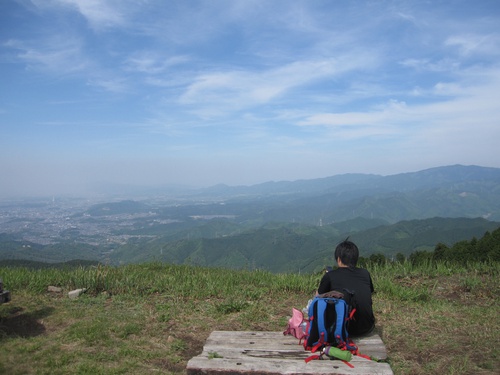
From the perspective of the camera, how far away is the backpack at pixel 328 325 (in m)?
3.66

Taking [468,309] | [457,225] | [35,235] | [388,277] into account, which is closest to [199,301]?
[388,277]

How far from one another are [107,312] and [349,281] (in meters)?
4.32

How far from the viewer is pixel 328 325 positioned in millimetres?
3717

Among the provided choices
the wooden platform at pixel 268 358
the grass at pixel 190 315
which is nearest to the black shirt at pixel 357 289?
the wooden platform at pixel 268 358

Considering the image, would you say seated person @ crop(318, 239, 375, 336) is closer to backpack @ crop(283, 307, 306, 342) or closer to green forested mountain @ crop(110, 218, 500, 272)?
backpack @ crop(283, 307, 306, 342)

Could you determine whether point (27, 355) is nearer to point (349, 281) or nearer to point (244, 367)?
point (244, 367)

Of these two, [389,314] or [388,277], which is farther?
[388,277]

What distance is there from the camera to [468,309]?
5.86 metres

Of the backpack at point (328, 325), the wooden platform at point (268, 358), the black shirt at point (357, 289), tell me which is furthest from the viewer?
the black shirt at point (357, 289)

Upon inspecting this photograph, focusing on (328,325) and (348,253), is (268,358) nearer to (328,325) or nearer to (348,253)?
(328,325)

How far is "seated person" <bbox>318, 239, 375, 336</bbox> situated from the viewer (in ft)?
13.5

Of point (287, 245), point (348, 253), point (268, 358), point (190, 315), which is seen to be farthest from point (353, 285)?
point (287, 245)

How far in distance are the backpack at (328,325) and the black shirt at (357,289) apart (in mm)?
367

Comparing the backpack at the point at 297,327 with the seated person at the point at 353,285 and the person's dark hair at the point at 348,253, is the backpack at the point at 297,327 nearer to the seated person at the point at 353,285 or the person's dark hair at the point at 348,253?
the seated person at the point at 353,285
